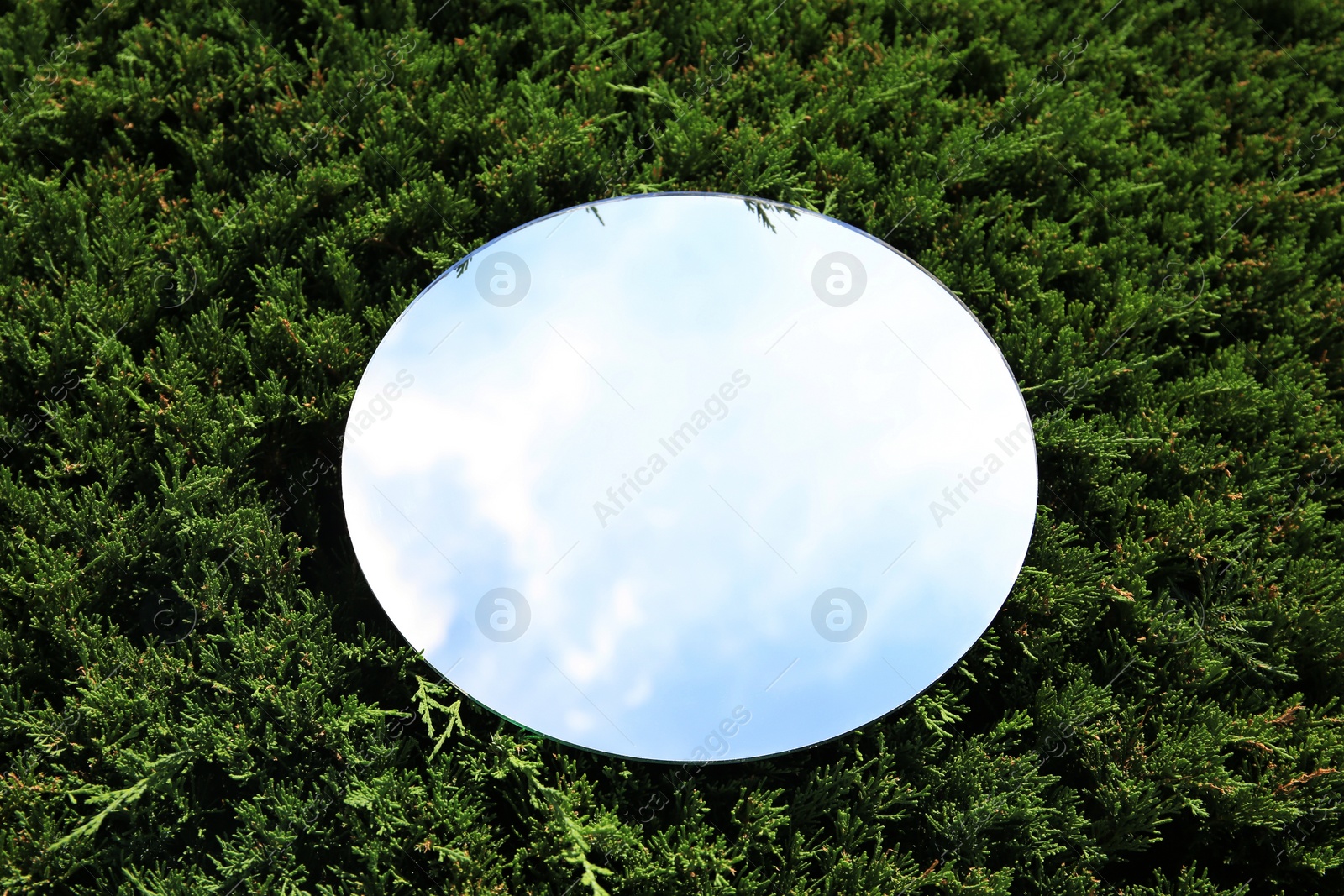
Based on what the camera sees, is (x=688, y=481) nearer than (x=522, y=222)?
Yes

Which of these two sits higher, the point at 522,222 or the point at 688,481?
the point at 522,222

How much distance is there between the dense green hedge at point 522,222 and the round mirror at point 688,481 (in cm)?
37

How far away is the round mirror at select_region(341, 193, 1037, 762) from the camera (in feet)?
13.0

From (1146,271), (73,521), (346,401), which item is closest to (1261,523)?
(1146,271)

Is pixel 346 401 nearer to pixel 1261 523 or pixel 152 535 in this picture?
pixel 152 535

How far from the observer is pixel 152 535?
14.0ft

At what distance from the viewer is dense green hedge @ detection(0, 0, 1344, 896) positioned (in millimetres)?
3994

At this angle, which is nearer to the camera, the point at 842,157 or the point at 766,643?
the point at 766,643

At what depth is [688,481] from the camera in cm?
422

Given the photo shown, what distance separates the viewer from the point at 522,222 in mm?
5230

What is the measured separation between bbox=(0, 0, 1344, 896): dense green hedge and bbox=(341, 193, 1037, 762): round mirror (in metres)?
0.37

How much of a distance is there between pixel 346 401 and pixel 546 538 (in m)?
1.25

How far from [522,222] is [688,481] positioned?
1.88 metres

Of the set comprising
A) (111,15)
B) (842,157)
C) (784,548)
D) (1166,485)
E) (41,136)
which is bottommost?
(1166,485)
